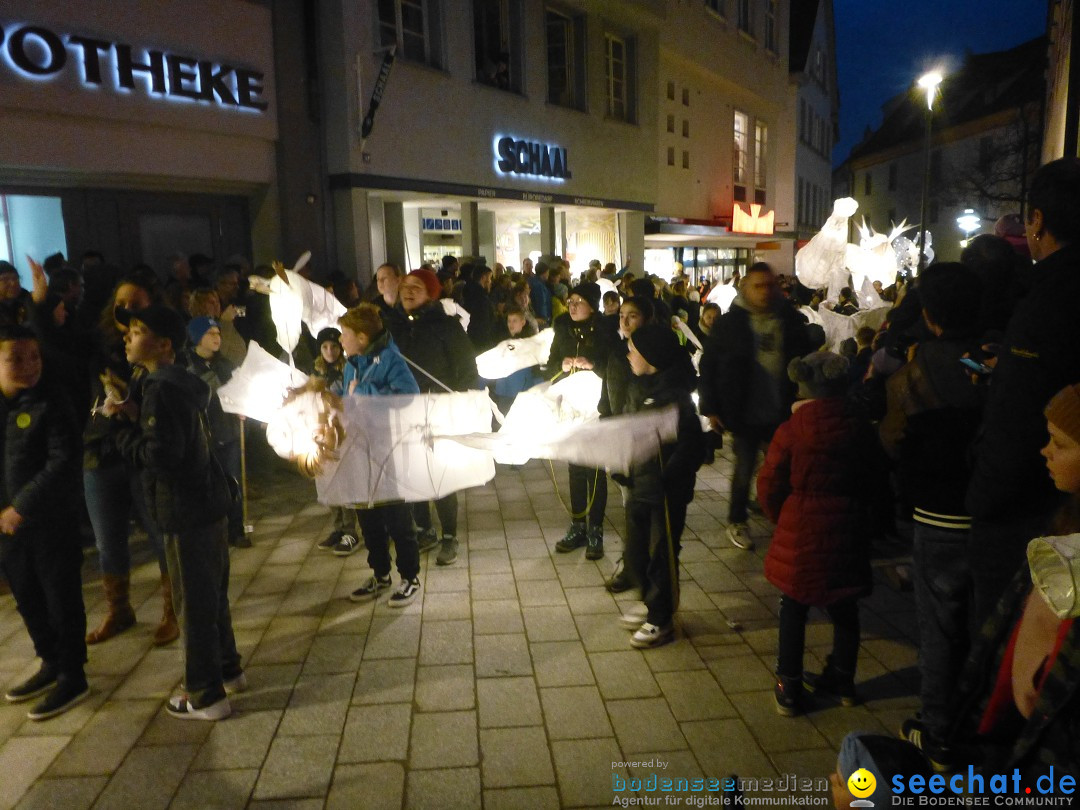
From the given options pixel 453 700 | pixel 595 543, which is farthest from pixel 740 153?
pixel 453 700

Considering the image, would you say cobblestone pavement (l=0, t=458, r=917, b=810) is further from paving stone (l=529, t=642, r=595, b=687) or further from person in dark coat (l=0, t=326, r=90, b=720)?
person in dark coat (l=0, t=326, r=90, b=720)

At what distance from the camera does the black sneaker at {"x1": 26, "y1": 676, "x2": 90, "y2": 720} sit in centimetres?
392

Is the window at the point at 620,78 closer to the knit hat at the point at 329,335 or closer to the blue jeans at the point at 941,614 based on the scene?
the knit hat at the point at 329,335

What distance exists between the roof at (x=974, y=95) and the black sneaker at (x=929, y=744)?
141ft

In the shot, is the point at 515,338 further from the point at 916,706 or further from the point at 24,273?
the point at 24,273

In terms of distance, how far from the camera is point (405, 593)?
5.23m

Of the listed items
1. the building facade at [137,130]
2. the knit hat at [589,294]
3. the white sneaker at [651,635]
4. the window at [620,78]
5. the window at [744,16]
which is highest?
the window at [744,16]

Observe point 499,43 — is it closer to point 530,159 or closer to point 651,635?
point 530,159

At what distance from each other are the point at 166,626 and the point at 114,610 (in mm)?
A: 427

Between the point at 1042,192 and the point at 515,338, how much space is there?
4999 mm

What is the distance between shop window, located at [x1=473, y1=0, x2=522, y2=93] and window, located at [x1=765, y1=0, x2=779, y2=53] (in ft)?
58.6

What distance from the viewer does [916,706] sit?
3908 millimetres

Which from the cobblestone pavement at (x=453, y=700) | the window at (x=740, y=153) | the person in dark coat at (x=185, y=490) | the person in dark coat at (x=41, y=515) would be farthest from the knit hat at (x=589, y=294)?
the window at (x=740, y=153)

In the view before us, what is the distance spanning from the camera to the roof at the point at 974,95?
137ft
